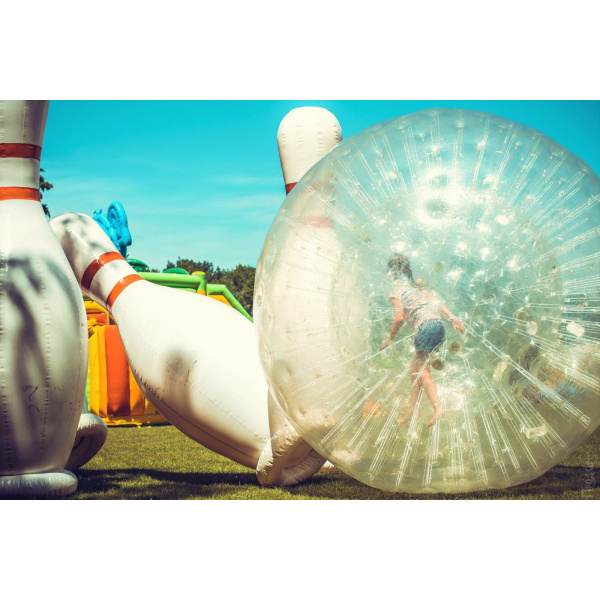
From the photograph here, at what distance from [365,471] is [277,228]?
0.96 meters

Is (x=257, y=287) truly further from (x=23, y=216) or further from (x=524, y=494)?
(x=524, y=494)

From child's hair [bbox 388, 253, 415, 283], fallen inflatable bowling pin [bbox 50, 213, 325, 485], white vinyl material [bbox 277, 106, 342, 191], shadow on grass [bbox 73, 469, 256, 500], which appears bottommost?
shadow on grass [bbox 73, 469, 256, 500]

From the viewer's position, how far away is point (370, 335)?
2.37 metres

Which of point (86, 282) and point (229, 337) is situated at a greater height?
point (86, 282)

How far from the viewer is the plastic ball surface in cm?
231

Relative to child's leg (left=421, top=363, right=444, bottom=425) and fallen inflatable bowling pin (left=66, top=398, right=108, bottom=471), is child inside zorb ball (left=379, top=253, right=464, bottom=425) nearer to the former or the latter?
child's leg (left=421, top=363, right=444, bottom=425)

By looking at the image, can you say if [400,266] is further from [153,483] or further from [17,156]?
[153,483]

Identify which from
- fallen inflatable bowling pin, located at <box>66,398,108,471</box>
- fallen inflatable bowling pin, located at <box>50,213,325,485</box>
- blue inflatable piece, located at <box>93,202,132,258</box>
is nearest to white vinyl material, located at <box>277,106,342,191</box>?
fallen inflatable bowling pin, located at <box>50,213,325,485</box>

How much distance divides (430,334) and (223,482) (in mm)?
1832

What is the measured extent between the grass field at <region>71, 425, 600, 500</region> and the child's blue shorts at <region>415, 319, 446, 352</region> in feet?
2.52

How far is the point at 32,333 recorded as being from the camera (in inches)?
121

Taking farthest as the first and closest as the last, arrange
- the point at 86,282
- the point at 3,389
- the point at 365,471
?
the point at 86,282 → the point at 3,389 → the point at 365,471

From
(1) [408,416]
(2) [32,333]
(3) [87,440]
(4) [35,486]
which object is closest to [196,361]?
(2) [32,333]

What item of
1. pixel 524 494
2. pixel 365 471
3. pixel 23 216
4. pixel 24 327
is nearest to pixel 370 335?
pixel 365 471
